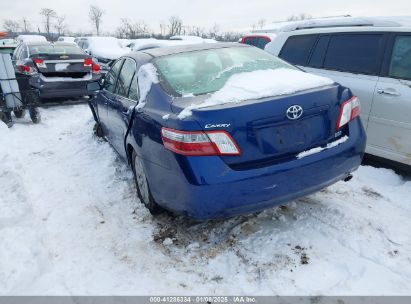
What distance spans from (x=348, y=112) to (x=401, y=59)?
157 centimetres

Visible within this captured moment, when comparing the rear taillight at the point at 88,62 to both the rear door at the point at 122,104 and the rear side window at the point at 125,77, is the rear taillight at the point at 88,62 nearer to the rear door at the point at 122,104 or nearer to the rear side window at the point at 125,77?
the rear door at the point at 122,104

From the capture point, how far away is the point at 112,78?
455cm

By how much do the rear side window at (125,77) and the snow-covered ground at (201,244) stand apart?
3.65 feet

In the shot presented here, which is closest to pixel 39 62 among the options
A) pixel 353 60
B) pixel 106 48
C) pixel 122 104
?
pixel 122 104

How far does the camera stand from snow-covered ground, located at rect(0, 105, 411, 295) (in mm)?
2514

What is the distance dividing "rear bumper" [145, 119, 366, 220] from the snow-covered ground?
45cm

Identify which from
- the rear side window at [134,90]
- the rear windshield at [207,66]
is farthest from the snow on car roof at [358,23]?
the rear side window at [134,90]

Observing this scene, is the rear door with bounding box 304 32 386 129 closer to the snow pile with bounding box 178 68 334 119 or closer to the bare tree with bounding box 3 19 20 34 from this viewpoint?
the snow pile with bounding box 178 68 334 119

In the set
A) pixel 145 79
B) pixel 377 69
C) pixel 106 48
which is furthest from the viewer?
pixel 106 48

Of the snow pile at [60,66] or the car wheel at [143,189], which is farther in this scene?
the snow pile at [60,66]

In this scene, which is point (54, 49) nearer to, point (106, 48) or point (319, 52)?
point (106, 48)

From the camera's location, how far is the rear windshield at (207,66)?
299 centimetres

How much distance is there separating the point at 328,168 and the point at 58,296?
2216mm

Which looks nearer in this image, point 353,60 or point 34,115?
point 353,60
